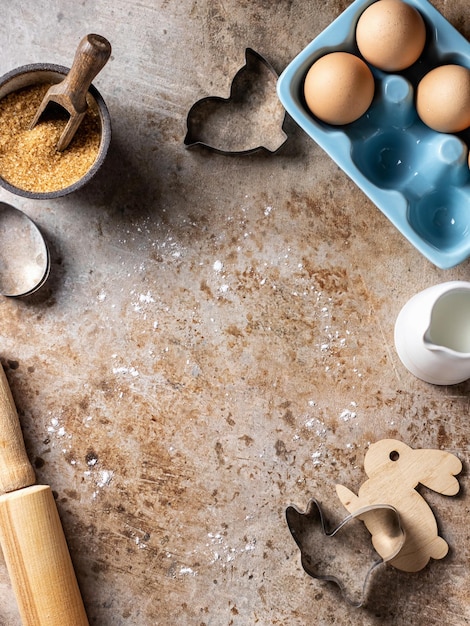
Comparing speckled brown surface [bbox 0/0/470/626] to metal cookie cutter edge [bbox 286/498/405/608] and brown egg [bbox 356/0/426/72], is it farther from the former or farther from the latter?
brown egg [bbox 356/0/426/72]

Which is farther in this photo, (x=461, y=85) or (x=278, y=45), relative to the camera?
(x=278, y=45)

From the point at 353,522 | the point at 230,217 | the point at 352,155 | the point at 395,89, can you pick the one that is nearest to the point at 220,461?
the point at 353,522

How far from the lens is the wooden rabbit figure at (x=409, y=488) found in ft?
3.73

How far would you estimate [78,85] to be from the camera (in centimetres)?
96

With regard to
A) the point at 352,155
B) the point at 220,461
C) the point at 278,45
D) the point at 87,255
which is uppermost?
the point at 278,45

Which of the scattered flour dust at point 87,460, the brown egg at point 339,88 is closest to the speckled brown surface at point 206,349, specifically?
the scattered flour dust at point 87,460

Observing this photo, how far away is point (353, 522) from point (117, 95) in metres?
0.81

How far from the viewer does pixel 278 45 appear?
118 centimetres

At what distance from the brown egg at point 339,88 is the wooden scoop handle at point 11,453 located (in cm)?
65

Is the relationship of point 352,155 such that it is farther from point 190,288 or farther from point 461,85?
point 190,288

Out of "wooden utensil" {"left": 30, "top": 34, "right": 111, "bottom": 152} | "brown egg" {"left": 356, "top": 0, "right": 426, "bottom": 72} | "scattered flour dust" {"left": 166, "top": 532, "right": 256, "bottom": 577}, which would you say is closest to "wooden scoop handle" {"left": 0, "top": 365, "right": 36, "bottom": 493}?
"scattered flour dust" {"left": 166, "top": 532, "right": 256, "bottom": 577}

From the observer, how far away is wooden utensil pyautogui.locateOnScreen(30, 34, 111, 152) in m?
0.91

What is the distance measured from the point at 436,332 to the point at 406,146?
30cm

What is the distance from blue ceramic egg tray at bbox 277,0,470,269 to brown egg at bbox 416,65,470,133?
2 centimetres
